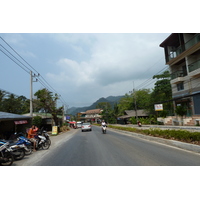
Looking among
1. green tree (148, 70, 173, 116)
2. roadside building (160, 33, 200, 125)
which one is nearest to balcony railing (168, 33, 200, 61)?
roadside building (160, 33, 200, 125)

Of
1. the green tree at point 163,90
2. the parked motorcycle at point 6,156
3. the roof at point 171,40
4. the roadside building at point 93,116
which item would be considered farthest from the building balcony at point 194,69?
the roadside building at point 93,116

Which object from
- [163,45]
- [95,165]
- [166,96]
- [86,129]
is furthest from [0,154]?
[166,96]

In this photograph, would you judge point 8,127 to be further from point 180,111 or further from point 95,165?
point 180,111

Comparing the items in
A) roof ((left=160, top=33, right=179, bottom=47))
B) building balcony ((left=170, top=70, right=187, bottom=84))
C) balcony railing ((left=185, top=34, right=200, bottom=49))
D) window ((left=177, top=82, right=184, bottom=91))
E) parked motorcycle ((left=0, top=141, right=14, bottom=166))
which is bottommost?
parked motorcycle ((left=0, top=141, right=14, bottom=166))

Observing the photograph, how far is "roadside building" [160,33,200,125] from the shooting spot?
2203 centimetres

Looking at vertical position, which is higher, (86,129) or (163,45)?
(163,45)

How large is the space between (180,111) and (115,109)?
30241 mm

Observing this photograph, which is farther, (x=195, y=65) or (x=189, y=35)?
(x=189, y=35)

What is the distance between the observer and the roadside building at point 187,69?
22.0m

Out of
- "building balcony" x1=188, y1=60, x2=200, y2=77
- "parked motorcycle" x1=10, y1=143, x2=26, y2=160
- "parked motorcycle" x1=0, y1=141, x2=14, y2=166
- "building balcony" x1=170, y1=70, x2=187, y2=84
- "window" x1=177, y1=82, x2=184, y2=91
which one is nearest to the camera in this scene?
"parked motorcycle" x1=0, y1=141, x2=14, y2=166

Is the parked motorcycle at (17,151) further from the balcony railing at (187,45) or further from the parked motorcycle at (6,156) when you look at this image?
the balcony railing at (187,45)

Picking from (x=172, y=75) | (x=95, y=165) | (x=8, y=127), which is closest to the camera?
(x=95, y=165)

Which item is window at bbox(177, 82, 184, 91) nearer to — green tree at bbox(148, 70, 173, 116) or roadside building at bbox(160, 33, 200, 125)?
roadside building at bbox(160, 33, 200, 125)

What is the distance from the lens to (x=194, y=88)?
2256 centimetres
